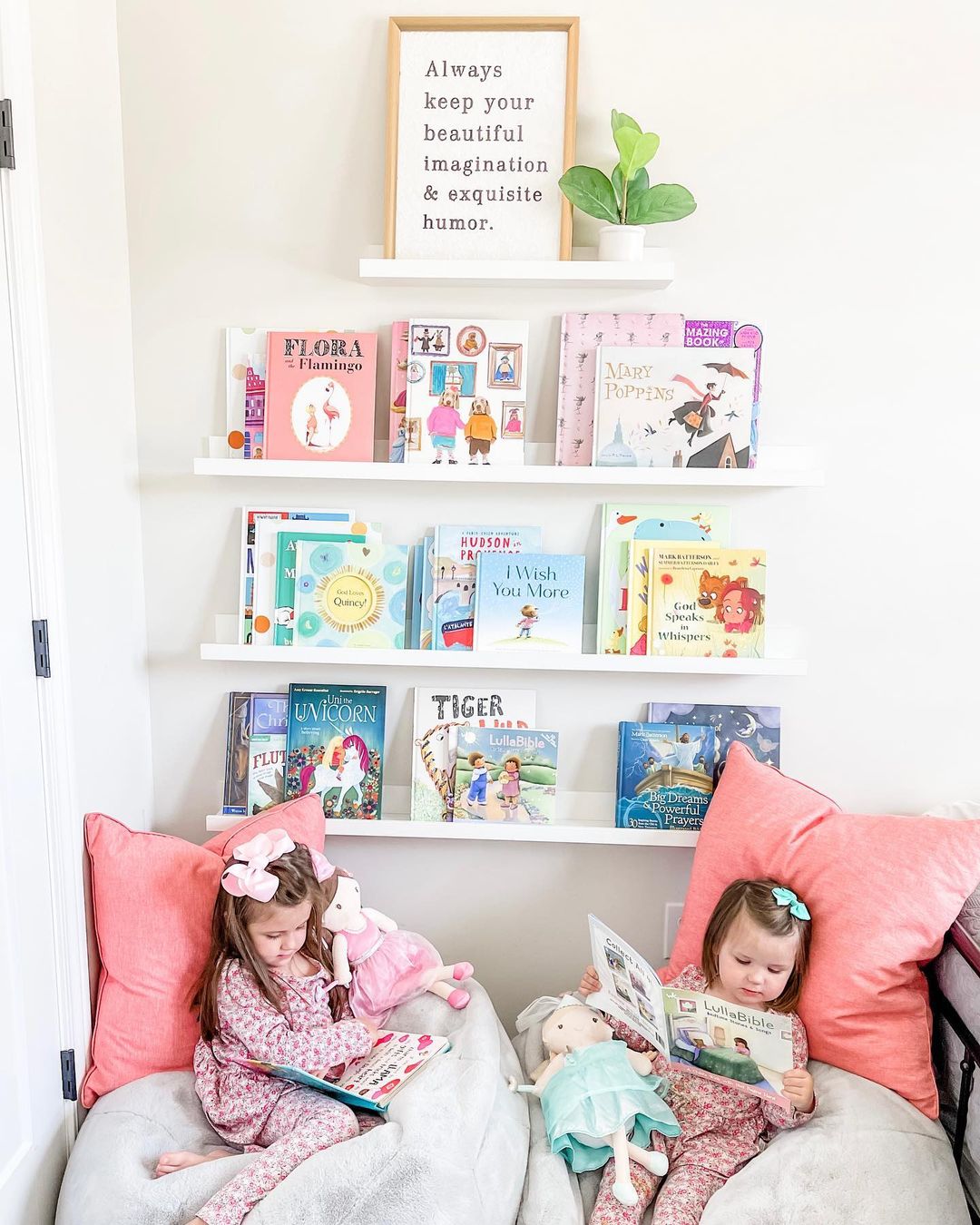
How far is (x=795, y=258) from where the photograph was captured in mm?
1771

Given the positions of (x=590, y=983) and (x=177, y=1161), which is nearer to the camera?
(x=177, y=1161)

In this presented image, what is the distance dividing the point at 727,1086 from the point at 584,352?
51.3 inches

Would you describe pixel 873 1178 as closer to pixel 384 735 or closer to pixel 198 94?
pixel 384 735

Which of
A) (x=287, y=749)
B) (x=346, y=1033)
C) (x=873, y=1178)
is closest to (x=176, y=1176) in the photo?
(x=346, y=1033)

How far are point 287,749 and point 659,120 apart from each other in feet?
4.60

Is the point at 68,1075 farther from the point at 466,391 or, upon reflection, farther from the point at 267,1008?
the point at 466,391

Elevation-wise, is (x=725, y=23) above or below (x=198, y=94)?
above

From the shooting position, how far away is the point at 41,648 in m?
1.46

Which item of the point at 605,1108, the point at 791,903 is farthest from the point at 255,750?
the point at 791,903

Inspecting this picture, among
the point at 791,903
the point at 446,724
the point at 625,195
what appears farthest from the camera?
the point at 446,724

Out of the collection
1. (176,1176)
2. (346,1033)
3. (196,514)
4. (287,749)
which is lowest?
(176,1176)

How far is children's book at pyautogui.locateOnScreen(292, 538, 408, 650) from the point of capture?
6.03 feet

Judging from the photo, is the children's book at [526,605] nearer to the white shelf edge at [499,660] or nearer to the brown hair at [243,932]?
the white shelf edge at [499,660]

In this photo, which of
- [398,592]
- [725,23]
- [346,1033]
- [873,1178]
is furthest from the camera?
[398,592]
